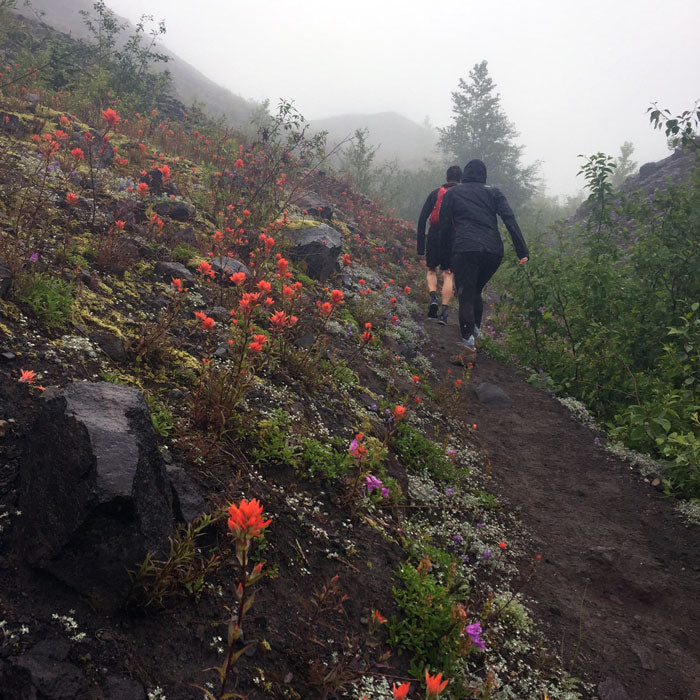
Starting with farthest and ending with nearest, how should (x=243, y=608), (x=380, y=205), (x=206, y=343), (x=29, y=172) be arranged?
(x=380, y=205), (x=29, y=172), (x=206, y=343), (x=243, y=608)

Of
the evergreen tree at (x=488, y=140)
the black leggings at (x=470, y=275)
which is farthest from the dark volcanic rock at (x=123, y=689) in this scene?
the evergreen tree at (x=488, y=140)

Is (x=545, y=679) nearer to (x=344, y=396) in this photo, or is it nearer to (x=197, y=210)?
(x=344, y=396)

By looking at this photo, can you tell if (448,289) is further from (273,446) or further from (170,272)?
(273,446)

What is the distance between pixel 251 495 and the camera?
2648mm

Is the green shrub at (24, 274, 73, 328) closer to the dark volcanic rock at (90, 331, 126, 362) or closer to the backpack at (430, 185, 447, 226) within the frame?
the dark volcanic rock at (90, 331, 126, 362)

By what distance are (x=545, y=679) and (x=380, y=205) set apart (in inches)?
623

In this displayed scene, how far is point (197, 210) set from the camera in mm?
7551

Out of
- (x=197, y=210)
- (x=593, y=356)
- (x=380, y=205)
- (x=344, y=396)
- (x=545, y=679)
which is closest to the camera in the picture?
(x=545, y=679)

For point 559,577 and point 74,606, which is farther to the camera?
point 559,577

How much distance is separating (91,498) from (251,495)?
105 cm

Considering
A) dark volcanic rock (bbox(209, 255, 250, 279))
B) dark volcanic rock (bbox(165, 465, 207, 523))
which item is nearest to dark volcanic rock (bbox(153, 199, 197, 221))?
dark volcanic rock (bbox(209, 255, 250, 279))

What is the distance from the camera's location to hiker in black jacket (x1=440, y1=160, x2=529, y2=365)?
7402 millimetres

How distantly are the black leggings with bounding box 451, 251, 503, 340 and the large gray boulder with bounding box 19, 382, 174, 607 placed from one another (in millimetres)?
6437

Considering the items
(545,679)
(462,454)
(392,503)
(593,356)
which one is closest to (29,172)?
(392,503)
